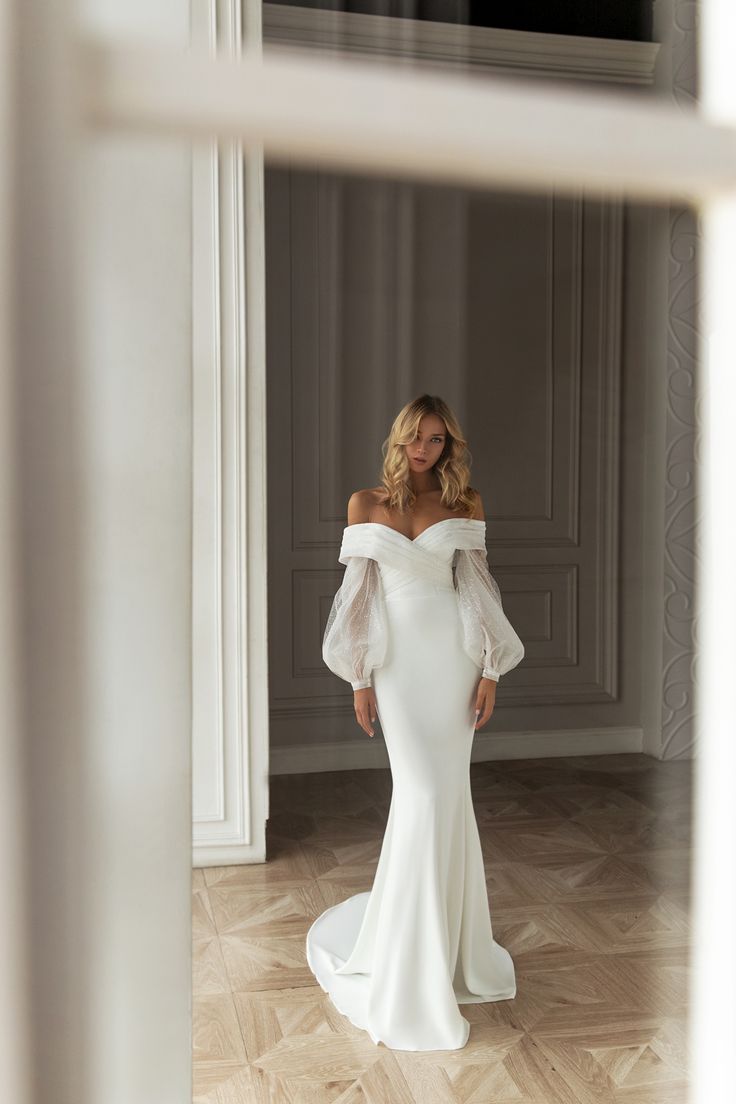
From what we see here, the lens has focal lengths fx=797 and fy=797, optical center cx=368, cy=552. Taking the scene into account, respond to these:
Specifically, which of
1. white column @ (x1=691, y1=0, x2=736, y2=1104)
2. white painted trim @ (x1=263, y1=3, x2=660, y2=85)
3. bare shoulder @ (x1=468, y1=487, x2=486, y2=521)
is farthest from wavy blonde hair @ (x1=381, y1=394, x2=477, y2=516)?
white column @ (x1=691, y1=0, x2=736, y2=1104)

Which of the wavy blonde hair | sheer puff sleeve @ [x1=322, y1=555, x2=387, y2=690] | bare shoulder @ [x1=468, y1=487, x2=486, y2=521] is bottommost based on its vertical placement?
sheer puff sleeve @ [x1=322, y1=555, x2=387, y2=690]

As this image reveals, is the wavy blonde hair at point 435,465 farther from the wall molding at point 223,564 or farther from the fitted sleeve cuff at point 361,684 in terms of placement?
the wall molding at point 223,564

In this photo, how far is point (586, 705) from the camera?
0.66m

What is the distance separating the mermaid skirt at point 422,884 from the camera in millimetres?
868

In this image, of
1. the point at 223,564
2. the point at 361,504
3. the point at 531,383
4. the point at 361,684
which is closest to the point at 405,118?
the point at 531,383

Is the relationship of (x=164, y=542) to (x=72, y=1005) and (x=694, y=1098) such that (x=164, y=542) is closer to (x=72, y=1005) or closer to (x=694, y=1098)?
(x=72, y=1005)

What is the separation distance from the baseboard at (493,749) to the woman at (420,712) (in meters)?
0.02

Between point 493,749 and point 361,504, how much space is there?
277 mm

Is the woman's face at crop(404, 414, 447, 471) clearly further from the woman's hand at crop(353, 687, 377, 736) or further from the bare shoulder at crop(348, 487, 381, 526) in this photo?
the woman's hand at crop(353, 687, 377, 736)

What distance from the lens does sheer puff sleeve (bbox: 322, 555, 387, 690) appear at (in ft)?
2.73

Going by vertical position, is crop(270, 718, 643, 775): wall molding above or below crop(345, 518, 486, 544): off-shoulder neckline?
below

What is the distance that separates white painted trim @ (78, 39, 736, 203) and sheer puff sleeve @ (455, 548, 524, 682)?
47 centimetres

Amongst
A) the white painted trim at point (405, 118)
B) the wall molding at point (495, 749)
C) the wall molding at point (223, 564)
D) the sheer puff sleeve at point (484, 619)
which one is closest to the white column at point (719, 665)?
the white painted trim at point (405, 118)

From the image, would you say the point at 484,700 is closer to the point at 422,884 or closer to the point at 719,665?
the point at 422,884
